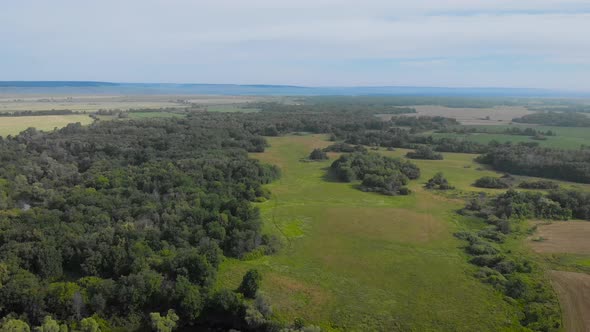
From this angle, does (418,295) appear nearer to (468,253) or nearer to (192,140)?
(468,253)

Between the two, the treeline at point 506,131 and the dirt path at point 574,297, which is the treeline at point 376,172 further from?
the treeline at point 506,131

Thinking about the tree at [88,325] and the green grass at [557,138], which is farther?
the green grass at [557,138]

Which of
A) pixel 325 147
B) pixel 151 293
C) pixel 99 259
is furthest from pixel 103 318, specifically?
pixel 325 147

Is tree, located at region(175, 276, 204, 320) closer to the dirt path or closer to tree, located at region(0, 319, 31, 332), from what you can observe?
tree, located at region(0, 319, 31, 332)

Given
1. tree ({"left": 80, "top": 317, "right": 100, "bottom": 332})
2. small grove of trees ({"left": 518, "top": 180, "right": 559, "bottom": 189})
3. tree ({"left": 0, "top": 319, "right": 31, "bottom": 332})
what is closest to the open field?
small grove of trees ({"left": 518, "top": 180, "right": 559, "bottom": 189})

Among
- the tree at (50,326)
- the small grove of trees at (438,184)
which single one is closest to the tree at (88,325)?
the tree at (50,326)

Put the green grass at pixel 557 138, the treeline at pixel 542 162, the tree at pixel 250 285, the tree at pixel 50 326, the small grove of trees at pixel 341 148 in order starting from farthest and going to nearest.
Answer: the green grass at pixel 557 138
the small grove of trees at pixel 341 148
the treeline at pixel 542 162
the tree at pixel 250 285
the tree at pixel 50 326

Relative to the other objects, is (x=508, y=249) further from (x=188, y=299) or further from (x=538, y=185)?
(x=188, y=299)
